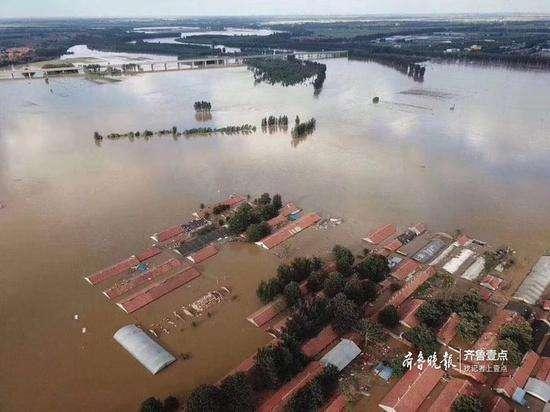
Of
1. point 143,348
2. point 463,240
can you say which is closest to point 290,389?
point 143,348

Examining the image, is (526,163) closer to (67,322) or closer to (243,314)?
(243,314)

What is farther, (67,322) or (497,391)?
(67,322)

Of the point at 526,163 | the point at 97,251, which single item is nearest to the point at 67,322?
the point at 97,251

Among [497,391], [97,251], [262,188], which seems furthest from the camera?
[262,188]

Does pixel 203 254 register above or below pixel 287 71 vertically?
below

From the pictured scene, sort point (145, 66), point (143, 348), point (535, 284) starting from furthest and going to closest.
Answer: point (145, 66) < point (535, 284) < point (143, 348)

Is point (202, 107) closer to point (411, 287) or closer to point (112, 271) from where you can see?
point (112, 271)

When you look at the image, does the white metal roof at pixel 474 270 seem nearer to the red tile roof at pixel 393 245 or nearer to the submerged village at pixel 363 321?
the submerged village at pixel 363 321

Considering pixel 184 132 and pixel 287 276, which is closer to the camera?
pixel 287 276

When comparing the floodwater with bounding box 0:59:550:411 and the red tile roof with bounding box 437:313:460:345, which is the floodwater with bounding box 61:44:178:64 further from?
the red tile roof with bounding box 437:313:460:345
